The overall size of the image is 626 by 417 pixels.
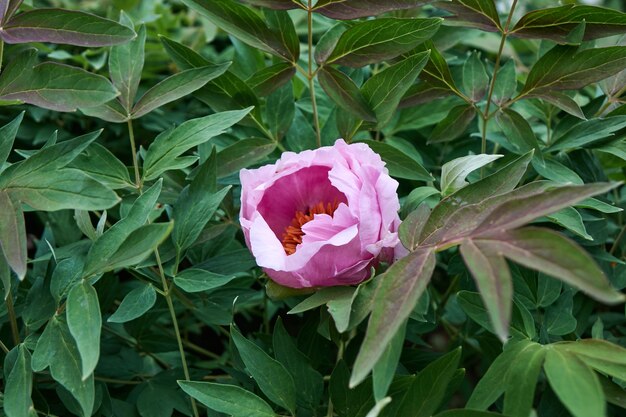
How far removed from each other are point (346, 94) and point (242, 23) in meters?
0.12

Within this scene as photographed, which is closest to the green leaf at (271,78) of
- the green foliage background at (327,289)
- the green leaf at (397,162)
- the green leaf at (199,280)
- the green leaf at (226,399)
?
the green foliage background at (327,289)

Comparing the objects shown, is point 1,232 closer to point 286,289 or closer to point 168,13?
point 286,289

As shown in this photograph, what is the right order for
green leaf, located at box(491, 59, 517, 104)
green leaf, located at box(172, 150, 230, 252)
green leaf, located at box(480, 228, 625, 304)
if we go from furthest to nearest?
green leaf, located at box(491, 59, 517, 104) < green leaf, located at box(172, 150, 230, 252) < green leaf, located at box(480, 228, 625, 304)

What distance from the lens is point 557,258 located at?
0.44 meters

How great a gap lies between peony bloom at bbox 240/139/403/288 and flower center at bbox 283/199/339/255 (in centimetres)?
4

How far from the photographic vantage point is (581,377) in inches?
18.7

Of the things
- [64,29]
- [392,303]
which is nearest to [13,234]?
[64,29]

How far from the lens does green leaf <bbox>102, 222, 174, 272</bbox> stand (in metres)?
0.51

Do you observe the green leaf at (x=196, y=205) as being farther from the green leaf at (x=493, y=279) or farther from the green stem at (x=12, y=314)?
the green leaf at (x=493, y=279)

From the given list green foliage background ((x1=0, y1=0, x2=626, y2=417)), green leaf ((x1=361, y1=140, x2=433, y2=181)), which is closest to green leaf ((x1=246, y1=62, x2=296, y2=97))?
green foliage background ((x1=0, y1=0, x2=626, y2=417))

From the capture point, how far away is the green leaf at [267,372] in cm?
59

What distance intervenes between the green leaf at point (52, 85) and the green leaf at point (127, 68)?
96mm

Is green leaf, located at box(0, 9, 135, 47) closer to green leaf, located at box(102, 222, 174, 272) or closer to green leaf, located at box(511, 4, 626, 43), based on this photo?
green leaf, located at box(102, 222, 174, 272)

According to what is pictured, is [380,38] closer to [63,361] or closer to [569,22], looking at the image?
[569,22]
